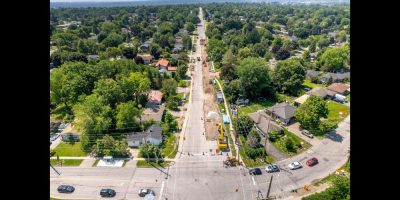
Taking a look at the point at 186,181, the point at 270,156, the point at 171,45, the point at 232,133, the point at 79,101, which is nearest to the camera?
the point at 186,181

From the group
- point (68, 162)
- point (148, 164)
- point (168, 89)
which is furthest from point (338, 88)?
point (68, 162)

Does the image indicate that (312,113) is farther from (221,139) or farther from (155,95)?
(155,95)

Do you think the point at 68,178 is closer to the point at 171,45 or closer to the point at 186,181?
the point at 186,181

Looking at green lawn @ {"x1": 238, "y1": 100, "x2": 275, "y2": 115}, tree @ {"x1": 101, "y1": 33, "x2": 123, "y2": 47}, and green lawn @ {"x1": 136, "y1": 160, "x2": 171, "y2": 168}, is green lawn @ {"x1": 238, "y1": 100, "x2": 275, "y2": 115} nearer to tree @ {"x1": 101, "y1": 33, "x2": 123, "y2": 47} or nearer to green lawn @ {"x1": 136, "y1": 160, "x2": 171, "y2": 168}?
green lawn @ {"x1": 136, "y1": 160, "x2": 171, "y2": 168}

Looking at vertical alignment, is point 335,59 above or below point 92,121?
above

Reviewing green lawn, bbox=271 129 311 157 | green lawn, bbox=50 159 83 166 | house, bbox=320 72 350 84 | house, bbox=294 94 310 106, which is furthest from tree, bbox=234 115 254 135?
house, bbox=320 72 350 84

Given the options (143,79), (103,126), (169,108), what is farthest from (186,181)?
(143,79)
